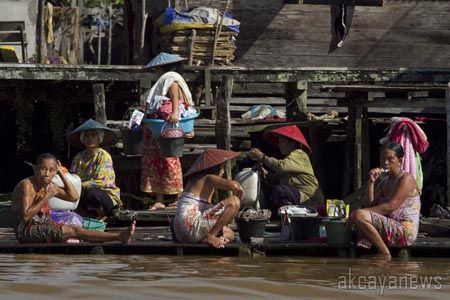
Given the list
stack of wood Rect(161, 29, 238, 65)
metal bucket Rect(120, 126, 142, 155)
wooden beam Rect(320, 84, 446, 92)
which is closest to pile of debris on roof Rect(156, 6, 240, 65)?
stack of wood Rect(161, 29, 238, 65)

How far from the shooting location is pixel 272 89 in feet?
53.9

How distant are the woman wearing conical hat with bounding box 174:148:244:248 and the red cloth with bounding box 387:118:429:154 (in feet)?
7.24

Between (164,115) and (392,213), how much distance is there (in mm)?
2981

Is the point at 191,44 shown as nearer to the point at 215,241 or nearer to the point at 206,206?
the point at 206,206

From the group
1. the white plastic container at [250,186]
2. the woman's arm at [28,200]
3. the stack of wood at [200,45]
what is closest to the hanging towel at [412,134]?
the white plastic container at [250,186]

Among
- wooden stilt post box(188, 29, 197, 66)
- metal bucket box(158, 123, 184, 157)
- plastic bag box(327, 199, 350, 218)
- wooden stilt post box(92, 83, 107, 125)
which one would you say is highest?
wooden stilt post box(188, 29, 197, 66)

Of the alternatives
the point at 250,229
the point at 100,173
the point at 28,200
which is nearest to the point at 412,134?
the point at 250,229

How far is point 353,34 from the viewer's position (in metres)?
16.2

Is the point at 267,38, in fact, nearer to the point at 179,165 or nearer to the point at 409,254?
the point at 179,165

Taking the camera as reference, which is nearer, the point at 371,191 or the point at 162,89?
the point at 371,191

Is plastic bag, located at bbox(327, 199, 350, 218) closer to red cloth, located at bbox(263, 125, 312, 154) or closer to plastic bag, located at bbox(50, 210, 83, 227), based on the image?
red cloth, located at bbox(263, 125, 312, 154)

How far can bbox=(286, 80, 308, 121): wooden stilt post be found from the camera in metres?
13.8

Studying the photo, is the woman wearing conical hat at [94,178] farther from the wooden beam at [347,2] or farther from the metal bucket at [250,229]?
the wooden beam at [347,2]

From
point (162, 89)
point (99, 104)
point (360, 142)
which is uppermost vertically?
point (162, 89)
